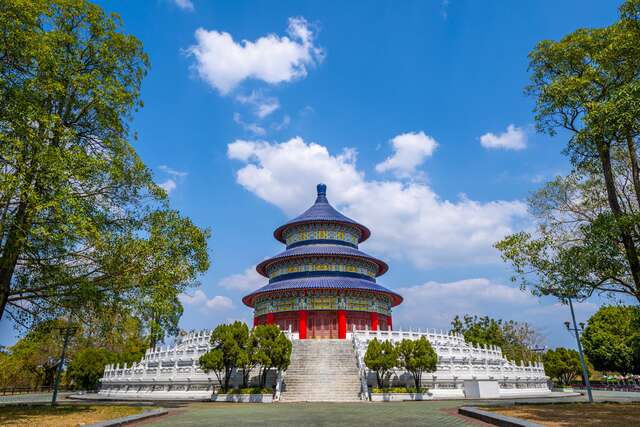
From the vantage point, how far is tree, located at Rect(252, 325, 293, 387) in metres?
24.5

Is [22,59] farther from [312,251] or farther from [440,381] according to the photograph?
[312,251]

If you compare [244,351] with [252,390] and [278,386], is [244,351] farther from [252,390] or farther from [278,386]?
[278,386]

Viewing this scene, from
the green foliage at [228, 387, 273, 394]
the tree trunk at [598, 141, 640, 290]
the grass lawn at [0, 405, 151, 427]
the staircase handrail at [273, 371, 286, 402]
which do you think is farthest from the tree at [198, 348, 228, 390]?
the tree trunk at [598, 141, 640, 290]

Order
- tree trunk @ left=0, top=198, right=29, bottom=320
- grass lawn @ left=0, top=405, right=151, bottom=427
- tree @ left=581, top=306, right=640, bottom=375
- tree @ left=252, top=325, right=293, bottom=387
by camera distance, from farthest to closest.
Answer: tree @ left=581, top=306, right=640, bottom=375, tree @ left=252, top=325, right=293, bottom=387, tree trunk @ left=0, top=198, right=29, bottom=320, grass lawn @ left=0, top=405, right=151, bottom=427

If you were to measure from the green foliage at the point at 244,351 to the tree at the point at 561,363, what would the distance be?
3140cm

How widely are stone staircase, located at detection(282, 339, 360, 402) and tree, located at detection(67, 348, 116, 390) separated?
85.1 ft

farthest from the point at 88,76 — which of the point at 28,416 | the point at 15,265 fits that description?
the point at 28,416

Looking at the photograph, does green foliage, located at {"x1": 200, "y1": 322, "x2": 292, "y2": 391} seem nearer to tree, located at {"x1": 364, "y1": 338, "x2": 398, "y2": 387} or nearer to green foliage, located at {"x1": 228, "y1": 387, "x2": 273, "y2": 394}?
green foliage, located at {"x1": 228, "y1": 387, "x2": 273, "y2": 394}

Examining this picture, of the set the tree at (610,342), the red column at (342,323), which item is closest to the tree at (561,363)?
the tree at (610,342)

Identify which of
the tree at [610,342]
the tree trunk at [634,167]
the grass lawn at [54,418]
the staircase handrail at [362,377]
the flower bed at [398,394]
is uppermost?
the tree trunk at [634,167]

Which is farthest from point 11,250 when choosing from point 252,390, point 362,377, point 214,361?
point 362,377

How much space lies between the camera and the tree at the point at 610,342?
50.9m

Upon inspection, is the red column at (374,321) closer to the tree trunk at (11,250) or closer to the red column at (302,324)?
the red column at (302,324)

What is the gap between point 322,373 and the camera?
26688 millimetres
